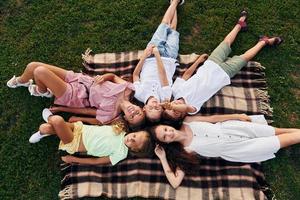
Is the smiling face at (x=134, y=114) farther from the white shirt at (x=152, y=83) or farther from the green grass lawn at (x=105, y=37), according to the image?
the green grass lawn at (x=105, y=37)

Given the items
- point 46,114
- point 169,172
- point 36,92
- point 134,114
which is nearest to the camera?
point 134,114

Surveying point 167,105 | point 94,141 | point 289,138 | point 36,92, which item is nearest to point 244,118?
point 289,138

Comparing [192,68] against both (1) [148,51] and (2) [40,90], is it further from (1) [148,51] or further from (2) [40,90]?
(2) [40,90]

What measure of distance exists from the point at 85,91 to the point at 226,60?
1.97 metres

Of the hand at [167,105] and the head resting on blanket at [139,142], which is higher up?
the hand at [167,105]

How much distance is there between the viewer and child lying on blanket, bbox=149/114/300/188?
5.12 metres

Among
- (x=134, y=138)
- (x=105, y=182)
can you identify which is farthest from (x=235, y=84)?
(x=105, y=182)

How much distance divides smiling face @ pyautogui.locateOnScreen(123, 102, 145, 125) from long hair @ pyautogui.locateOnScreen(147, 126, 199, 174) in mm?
353

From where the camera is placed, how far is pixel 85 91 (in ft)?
17.8

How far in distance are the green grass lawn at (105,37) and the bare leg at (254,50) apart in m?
0.14

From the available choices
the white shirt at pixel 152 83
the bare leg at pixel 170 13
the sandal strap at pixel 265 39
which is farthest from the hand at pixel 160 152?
the sandal strap at pixel 265 39

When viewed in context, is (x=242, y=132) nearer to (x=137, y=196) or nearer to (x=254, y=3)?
(x=137, y=196)

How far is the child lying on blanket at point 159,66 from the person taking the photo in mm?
5402

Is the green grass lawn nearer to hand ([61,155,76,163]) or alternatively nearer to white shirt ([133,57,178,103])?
hand ([61,155,76,163])
